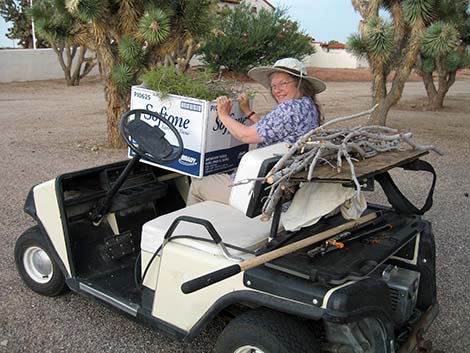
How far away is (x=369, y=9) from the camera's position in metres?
12.1

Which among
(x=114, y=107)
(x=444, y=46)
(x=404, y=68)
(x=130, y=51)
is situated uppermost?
(x=444, y=46)

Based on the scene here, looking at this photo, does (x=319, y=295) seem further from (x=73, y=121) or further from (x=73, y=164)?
(x=73, y=121)

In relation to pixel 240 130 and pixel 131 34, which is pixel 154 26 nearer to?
pixel 131 34

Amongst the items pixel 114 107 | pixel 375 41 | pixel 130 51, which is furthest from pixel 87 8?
pixel 375 41

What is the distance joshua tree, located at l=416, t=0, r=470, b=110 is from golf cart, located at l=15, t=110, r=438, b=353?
8644 millimetres

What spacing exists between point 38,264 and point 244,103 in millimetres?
1770

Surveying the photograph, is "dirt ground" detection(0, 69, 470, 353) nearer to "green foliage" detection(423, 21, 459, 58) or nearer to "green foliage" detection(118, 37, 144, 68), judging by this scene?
"green foliage" detection(118, 37, 144, 68)

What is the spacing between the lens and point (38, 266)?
3.56 m

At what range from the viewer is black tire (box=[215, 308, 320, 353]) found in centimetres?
219

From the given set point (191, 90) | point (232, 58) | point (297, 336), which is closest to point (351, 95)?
point (232, 58)

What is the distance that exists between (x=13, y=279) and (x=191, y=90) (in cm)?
189

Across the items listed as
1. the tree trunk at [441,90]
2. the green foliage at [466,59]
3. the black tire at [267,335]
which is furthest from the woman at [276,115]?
the green foliage at [466,59]

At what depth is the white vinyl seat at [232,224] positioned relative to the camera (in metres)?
2.45

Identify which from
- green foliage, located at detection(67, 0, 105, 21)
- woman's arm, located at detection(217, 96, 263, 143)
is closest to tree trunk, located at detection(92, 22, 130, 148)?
green foliage, located at detection(67, 0, 105, 21)
